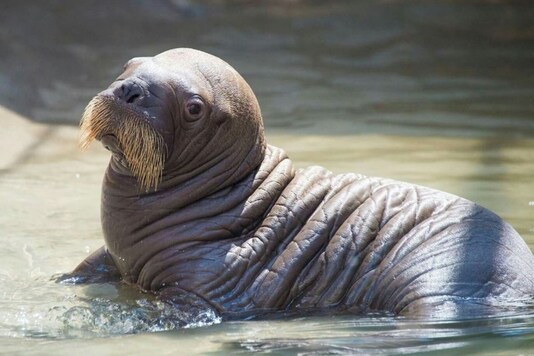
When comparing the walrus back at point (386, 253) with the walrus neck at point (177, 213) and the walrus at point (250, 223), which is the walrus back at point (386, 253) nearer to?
the walrus at point (250, 223)

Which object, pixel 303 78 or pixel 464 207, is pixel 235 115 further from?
pixel 303 78

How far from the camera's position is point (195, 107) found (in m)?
6.46

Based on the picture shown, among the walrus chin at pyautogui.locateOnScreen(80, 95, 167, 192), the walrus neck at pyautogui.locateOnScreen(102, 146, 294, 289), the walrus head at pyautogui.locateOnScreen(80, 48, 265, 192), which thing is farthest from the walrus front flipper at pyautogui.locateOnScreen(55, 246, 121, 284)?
the walrus chin at pyautogui.locateOnScreen(80, 95, 167, 192)

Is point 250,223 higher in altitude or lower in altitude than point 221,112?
lower

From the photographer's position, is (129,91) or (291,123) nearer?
(129,91)

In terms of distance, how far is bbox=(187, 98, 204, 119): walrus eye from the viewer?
6449 mm

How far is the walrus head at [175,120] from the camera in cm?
636

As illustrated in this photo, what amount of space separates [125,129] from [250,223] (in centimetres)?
89

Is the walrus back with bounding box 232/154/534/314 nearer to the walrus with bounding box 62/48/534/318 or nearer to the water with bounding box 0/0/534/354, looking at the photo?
the walrus with bounding box 62/48/534/318

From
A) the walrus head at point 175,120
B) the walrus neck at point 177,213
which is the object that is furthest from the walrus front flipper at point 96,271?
the walrus head at point 175,120

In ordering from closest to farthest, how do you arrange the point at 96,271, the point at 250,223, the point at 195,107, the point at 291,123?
the point at 195,107, the point at 250,223, the point at 96,271, the point at 291,123

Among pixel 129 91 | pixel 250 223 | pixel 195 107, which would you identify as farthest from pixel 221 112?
pixel 250 223

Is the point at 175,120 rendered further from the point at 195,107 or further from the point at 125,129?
the point at 125,129

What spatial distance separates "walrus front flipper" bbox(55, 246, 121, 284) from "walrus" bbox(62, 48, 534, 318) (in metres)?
0.23
